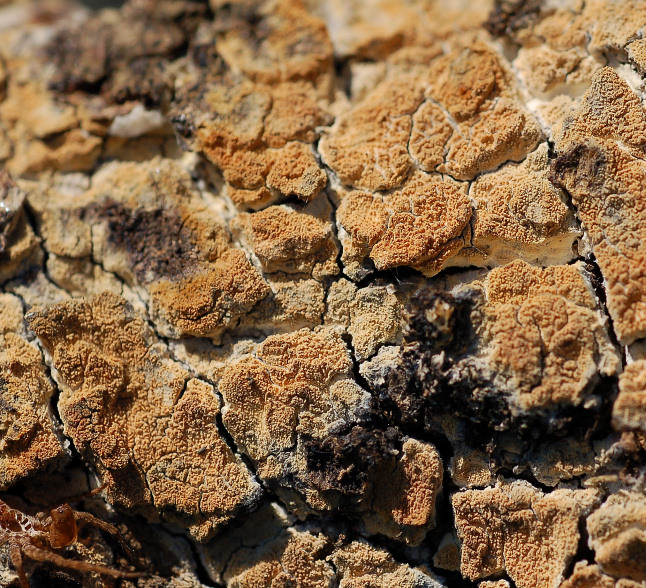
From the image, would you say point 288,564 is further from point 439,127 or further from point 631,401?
point 439,127

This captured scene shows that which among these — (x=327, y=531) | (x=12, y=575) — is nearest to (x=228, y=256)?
(x=327, y=531)

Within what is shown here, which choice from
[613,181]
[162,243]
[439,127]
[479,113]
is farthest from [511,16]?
[162,243]

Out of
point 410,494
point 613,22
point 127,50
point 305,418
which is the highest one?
point 127,50

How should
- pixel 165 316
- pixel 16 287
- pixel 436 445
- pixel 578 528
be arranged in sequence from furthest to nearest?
1. pixel 16 287
2. pixel 165 316
3. pixel 436 445
4. pixel 578 528

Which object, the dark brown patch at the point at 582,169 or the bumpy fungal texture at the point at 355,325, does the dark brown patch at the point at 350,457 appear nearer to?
the bumpy fungal texture at the point at 355,325

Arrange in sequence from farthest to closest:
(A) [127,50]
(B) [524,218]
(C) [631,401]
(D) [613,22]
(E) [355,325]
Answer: (A) [127,50], (D) [613,22], (E) [355,325], (B) [524,218], (C) [631,401]

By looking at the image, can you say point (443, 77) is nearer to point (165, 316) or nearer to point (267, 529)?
point (165, 316)
